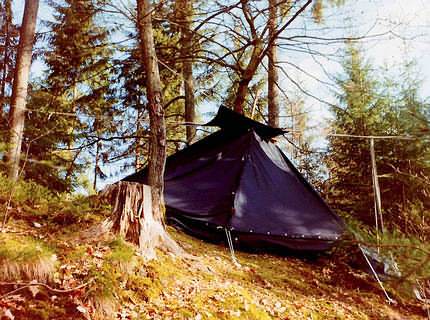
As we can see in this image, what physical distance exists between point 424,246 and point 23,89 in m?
5.67

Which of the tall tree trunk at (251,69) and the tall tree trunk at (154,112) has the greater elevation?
the tall tree trunk at (251,69)

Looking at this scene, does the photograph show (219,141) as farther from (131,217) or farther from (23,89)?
(23,89)

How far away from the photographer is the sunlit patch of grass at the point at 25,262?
2016 millimetres

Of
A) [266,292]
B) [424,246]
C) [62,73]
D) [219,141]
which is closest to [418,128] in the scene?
[424,246]

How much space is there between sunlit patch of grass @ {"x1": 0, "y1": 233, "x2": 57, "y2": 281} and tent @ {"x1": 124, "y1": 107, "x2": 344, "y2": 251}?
7.30 ft

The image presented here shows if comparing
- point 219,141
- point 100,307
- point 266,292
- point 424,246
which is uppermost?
point 219,141

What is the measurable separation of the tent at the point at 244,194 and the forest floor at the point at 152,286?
46 cm

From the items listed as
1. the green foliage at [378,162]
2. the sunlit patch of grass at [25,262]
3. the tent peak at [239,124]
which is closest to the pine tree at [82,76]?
the tent peak at [239,124]

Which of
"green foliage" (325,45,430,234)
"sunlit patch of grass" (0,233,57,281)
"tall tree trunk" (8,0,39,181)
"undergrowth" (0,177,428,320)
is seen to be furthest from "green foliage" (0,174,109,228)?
"green foliage" (325,45,430,234)

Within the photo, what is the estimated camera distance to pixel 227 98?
7.88 m

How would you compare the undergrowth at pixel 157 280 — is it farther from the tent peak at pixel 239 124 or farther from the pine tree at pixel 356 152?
the pine tree at pixel 356 152

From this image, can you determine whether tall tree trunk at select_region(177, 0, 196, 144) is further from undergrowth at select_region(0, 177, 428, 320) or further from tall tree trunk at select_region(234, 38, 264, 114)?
undergrowth at select_region(0, 177, 428, 320)

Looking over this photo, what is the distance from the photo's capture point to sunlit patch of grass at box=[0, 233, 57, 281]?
202 centimetres

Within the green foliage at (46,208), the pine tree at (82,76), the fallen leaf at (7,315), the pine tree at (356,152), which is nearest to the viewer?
the fallen leaf at (7,315)
